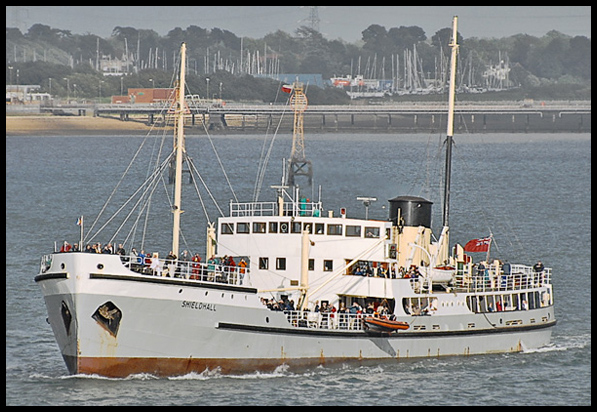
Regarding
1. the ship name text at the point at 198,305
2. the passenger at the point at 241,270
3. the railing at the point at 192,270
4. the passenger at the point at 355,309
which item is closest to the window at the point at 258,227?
the passenger at the point at 241,270

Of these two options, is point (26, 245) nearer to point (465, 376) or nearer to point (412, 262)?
point (412, 262)

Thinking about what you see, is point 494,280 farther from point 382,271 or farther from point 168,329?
point 168,329

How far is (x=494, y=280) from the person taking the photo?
195 feet

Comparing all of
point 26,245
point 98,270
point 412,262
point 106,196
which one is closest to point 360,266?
point 412,262

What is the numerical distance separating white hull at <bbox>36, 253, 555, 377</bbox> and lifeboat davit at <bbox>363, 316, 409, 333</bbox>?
113 cm

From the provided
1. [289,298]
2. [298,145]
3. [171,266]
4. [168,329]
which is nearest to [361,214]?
[298,145]

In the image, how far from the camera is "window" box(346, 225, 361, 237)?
186 feet

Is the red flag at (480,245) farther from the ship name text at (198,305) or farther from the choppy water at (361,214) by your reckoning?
the ship name text at (198,305)

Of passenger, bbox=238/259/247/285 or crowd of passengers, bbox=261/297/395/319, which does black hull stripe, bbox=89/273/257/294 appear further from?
crowd of passengers, bbox=261/297/395/319

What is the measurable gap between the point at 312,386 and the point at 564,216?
55.7 metres

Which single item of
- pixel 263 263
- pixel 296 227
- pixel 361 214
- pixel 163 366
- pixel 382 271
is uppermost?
pixel 361 214

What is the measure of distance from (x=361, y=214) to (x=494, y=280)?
2956cm

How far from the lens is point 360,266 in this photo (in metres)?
56.6

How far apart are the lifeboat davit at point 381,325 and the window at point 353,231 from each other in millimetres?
4344
